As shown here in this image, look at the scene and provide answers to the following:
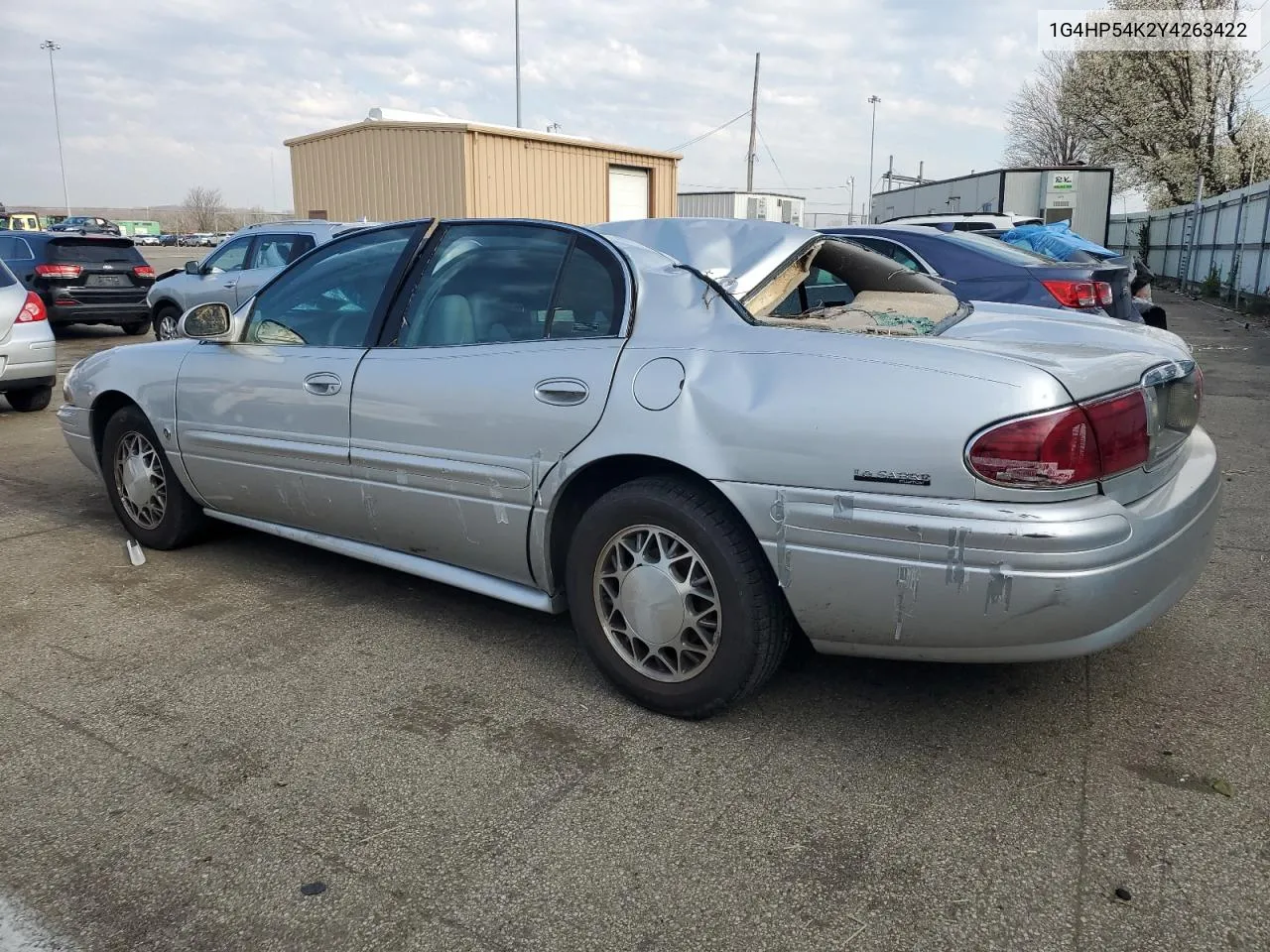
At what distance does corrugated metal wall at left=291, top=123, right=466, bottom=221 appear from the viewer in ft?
59.2

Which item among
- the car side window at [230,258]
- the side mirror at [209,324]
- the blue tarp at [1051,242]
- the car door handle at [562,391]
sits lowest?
the car door handle at [562,391]

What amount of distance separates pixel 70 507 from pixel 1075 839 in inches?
207

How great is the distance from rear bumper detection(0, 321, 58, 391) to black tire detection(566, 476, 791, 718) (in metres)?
7.13

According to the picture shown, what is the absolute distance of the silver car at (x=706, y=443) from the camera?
2.43 metres

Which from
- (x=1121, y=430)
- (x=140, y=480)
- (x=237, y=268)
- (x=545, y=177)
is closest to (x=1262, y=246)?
(x=545, y=177)

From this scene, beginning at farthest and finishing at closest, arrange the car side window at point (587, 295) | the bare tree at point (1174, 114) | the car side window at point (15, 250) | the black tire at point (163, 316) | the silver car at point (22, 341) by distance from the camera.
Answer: the bare tree at point (1174, 114) → the car side window at point (15, 250) → the black tire at point (163, 316) → the silver car at point (22, 341) → the car side window at point (587, 295)

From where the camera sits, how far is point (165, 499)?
180 inches

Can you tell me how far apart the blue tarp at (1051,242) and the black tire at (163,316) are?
31.8ft

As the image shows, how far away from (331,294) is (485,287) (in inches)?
32.3

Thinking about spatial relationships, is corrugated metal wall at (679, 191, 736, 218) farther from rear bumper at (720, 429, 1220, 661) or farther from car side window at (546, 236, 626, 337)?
rear bumper at (720, 429, 1220, 661)

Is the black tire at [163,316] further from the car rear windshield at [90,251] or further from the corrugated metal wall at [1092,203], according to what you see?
the corrugated metal wall at [1092,203]

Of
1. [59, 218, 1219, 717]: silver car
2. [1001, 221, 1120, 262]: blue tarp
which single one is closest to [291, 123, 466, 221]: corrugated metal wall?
[1001, 221, 1120, 262]: blue tarp

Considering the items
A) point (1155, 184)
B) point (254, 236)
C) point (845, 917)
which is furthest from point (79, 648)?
point (1155, 184)

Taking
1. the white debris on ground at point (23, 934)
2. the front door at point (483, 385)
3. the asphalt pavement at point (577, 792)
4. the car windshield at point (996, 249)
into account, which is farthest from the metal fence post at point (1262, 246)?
the white debris on ground at point (23, 934)
